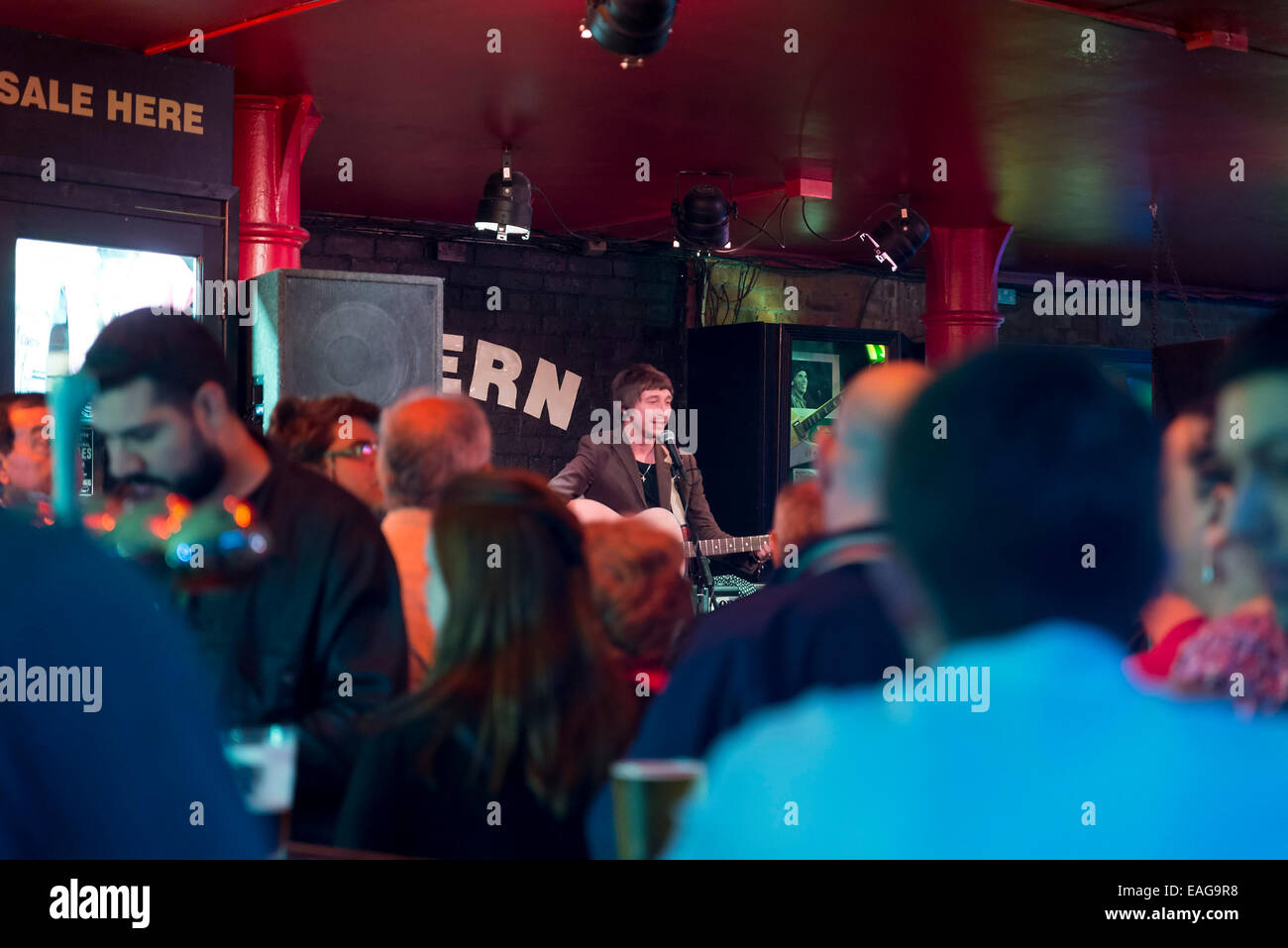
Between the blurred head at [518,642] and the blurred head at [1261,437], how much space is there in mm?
721

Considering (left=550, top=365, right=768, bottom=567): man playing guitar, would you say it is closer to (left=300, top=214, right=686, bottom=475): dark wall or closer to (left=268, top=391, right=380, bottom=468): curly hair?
(left=300, top=214, right=686, bottom=475): dark wall

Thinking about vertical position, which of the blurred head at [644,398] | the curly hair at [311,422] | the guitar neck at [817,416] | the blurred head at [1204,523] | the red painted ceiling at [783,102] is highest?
the red painted ceiling at [783,102]

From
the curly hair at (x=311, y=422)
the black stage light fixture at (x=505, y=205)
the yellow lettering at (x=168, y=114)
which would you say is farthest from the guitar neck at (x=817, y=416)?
the curly hair at (x=311, y=422)

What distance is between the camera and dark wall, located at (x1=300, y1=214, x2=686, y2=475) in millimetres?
7765

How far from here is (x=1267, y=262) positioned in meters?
9.41

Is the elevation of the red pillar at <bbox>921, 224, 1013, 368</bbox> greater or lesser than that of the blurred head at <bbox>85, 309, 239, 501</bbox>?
greater

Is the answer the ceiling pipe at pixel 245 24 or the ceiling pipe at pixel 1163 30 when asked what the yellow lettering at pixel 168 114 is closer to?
the ceiling pipe at pixel 245 24

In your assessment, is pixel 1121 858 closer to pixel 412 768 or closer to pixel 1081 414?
pixel 1081 414

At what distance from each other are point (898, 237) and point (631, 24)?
343cm

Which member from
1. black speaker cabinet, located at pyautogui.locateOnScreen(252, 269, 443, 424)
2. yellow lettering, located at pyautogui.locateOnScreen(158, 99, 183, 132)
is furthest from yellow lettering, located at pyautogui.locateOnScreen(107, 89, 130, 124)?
black speaker cabinet, located at pyautogui.locateOnScreen(252, 269, 443, 424)

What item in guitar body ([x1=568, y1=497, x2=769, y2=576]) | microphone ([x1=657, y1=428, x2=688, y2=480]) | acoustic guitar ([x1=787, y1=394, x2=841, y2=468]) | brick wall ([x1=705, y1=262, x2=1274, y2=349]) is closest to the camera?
guitar body ([x1=568, y1=497, x2=769, y2=576])

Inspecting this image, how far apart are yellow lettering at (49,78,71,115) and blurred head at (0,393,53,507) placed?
3.47ft

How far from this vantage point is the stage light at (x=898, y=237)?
6688 millimetres

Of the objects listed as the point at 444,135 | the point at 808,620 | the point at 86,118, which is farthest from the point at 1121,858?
the point at 444,135
